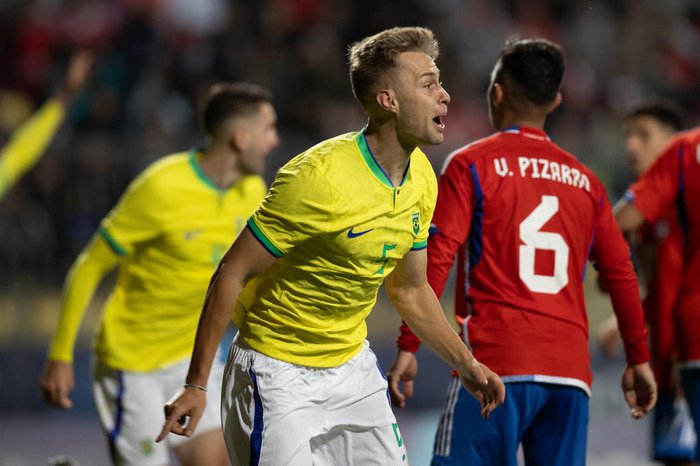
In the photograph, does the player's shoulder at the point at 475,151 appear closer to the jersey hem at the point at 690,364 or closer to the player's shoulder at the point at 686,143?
the player's shoulder at the point at 686,143

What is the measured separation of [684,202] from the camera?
5.79 meters

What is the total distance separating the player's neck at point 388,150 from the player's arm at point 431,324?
1.15 feet

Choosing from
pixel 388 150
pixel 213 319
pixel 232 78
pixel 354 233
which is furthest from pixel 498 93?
pixel 232 78

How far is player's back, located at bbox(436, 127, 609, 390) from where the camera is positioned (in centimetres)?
472

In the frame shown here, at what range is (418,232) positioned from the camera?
173 inches

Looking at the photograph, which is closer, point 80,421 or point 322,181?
point 322,181

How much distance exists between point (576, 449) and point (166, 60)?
10299 millimetres

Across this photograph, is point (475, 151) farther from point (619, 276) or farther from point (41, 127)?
point (41, 127)

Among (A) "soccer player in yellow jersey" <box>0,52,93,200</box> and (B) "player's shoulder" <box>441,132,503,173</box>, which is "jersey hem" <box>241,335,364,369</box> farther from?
(A) "soccer player in yellow jersey" <box>0,52,93,200</box>

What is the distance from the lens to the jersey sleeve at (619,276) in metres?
4.99

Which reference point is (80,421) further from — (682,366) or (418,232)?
(418,232)

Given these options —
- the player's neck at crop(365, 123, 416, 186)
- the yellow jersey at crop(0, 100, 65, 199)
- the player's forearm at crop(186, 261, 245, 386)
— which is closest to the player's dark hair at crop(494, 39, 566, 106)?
the player's neck at crop(365, 123, 416, 186)

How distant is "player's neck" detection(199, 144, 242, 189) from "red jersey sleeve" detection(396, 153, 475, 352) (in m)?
1.79

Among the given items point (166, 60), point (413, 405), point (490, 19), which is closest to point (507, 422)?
point (413, 405)
